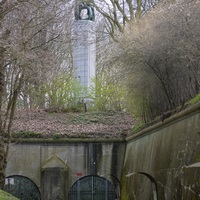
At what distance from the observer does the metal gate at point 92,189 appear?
64.5 feet

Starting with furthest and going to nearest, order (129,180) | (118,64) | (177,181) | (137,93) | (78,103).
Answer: (78,103) < (129,180) < (137,93) < (118,64) < (177,181)

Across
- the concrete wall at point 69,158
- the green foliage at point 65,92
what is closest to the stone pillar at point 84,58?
the green foliage at point 65,92

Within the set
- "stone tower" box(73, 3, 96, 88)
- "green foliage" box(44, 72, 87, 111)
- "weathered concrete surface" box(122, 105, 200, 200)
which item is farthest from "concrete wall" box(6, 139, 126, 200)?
"stone tower" box(73, 3, 96, 88)

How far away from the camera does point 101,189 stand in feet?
65.7

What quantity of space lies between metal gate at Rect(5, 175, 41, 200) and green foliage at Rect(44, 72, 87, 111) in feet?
23.7

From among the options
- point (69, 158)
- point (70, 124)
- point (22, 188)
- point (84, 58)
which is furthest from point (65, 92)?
point (22, 188)

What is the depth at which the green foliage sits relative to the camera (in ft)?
87.3

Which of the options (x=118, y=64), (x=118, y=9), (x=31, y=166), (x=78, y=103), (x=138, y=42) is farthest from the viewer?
(x=78, y=103)

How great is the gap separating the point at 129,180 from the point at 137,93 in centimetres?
384

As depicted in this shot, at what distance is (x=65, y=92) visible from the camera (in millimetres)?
26938

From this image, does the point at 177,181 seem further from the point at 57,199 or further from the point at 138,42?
the point at 57,199

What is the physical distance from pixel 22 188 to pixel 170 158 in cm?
991

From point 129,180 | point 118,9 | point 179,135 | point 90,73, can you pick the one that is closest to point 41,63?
point 179,135

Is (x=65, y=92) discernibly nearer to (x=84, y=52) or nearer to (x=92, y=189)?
(x=84, y=52)
